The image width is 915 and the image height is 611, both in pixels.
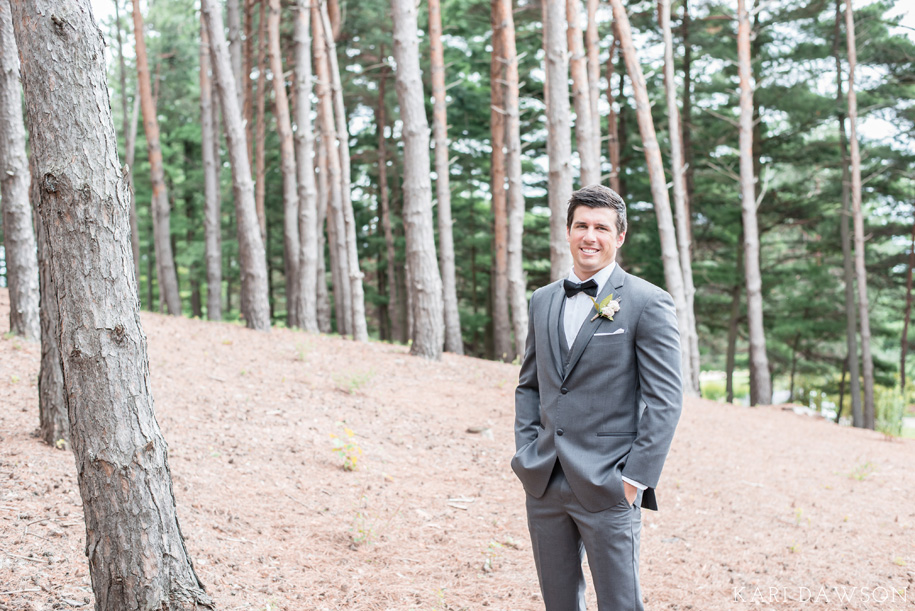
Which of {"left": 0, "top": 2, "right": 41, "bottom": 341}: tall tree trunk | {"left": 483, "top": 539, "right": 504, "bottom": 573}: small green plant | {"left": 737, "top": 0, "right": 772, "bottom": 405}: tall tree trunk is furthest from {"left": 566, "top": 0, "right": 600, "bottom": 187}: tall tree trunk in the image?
{"left": 0, "top": 2, "right": 41, "bottom": 341}: tall tree trunk

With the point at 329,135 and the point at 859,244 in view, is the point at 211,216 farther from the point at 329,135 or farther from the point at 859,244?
the point at 859,244

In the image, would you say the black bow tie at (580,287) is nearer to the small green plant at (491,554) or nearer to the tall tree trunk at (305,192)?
the small green plant at (491,554)

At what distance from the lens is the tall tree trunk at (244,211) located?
10359 mm

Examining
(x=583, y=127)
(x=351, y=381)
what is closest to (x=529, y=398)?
(x=351, y=381)

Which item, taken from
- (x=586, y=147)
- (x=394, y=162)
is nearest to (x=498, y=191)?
(x=586, y=147)

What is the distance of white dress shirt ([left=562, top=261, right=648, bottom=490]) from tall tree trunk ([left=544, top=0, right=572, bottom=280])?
673cm

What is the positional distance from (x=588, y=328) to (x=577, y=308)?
16 cm

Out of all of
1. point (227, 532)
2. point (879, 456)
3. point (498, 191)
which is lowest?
point (879, 456)

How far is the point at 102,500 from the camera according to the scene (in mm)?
2730

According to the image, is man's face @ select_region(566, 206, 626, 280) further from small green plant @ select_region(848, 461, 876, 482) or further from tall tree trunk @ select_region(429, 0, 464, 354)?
tall tree trunk @ select_region(429, 0, 464, 354)

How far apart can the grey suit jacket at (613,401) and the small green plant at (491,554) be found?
1.92 metres

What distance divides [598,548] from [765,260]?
19903 mm

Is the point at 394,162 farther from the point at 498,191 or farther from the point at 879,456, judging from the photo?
the point at 879,456

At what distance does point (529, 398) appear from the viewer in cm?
290
